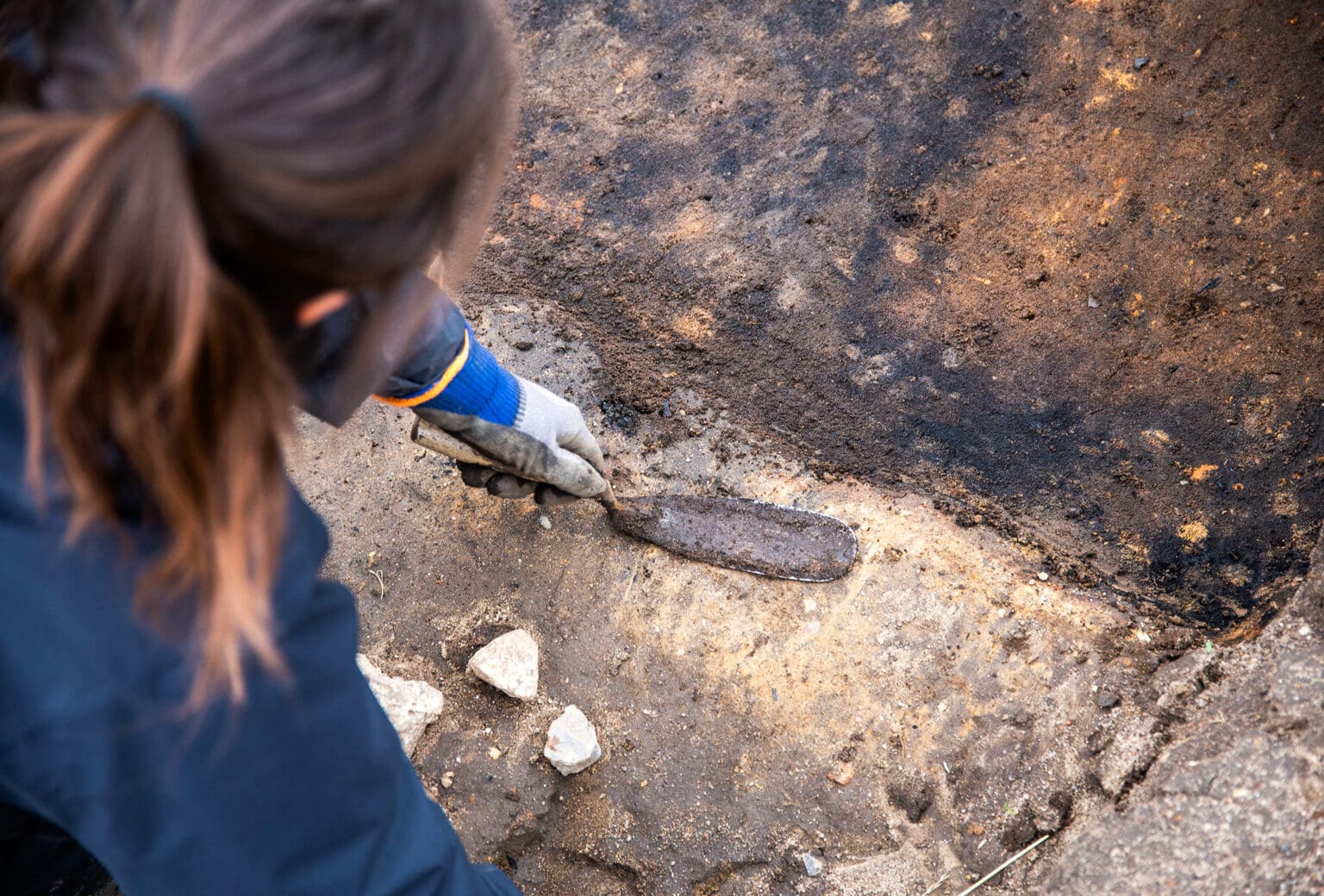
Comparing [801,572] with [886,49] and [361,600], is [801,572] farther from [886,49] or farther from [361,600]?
[886,49]

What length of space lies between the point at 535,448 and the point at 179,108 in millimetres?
1356

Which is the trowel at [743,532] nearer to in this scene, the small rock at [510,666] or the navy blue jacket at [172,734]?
the small rock at [510,666]

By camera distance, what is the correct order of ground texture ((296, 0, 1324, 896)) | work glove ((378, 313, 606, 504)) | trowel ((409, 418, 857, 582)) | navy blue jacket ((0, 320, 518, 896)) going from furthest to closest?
1. trowel ((409, 418, 857, 582))
2. ground texture ((296, 0, 1324, 896))
3. work glove ((378, 313, 606, 504))
4. navy blue jacket ((0, 320, 518, 896))

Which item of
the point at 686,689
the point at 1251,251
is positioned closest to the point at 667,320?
the point at 686,689

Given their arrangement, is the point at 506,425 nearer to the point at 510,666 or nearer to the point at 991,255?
the point at 510,666

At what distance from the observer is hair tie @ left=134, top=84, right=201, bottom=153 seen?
770 mm

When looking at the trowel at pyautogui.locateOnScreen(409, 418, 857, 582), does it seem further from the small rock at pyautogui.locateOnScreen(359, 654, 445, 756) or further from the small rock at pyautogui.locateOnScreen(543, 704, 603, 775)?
the small rock at pyautogui.locateOnScreen(359, 654, 445, 756)

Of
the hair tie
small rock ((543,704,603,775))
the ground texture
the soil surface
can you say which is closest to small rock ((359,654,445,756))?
the ground texture

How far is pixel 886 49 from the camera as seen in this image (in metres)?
3.16

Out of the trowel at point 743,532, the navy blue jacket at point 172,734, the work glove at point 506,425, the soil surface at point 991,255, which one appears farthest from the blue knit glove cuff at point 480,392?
the navy blue jacket at point 172,734

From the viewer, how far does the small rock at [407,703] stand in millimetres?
2201

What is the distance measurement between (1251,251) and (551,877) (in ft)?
8.95

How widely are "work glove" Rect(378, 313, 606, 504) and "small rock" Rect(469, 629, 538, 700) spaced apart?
398 mm

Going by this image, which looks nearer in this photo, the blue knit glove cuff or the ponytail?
the ponytail
